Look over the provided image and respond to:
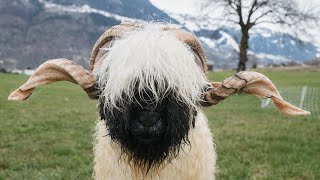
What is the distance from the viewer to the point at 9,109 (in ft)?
55.0

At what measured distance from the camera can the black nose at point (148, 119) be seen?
348 centimetres

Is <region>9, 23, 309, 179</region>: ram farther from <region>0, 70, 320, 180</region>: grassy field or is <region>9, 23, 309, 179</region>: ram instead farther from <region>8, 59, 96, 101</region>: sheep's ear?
<region>0, 70, 320, 180</region>: grassy field

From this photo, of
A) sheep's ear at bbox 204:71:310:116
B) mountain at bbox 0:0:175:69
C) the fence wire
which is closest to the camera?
sheep's ear at bbox 204:71:310:116

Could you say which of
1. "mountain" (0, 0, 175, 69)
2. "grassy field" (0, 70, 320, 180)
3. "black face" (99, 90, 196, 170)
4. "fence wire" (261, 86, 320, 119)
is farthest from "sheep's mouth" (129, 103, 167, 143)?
"mountain" (0, 0, 175, 69)

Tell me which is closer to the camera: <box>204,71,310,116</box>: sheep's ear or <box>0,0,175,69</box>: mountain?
<box>204,71,310,116</box>: sheep's ear

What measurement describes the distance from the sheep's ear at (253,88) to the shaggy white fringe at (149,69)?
0.24 meters

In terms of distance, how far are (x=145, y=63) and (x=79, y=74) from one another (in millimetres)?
703

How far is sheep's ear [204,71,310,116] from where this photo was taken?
12.8 ft

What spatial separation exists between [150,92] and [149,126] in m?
0.24

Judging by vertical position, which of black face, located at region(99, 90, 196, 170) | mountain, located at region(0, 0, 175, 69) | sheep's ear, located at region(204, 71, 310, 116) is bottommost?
mountain, located at region(0, 0, 175, 69)

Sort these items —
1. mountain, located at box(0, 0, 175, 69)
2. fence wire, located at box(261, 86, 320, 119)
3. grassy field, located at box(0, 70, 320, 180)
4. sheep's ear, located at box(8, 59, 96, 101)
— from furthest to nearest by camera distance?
mountain, located at box(0, 0, 175, 69) < fence wire, located at box(261, 86, 320, 119) < grassy field, located at box(0, 70, 320, 180) < sheep's ear, located at box(8, 59, 96, 101)

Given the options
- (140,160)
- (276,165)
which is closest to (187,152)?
(140,160)

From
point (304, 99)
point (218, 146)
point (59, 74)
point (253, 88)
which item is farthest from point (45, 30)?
point (253, 88)

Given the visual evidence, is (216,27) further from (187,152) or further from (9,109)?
(187,152)
